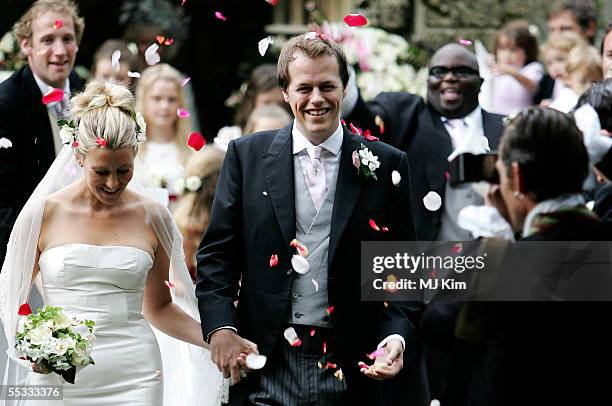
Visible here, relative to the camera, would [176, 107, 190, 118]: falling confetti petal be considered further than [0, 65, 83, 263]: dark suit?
Yes

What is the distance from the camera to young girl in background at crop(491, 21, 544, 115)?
9750 millimetres

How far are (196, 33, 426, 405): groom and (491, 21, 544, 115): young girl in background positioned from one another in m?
4.13

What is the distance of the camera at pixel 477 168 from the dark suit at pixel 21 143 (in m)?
2.74

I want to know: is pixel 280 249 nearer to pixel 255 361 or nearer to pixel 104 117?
pixel 255 361

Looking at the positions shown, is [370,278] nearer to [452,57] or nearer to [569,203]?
[569,203]

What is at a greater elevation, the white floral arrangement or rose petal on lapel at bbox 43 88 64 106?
the white floral arrangement

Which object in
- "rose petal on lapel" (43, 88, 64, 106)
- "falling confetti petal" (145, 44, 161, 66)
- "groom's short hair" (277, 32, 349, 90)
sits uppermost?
"falling confetti petal" (145, 44, 161, 66)

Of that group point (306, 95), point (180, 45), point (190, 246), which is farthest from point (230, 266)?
point (180, 45)

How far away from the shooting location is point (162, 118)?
952 cm

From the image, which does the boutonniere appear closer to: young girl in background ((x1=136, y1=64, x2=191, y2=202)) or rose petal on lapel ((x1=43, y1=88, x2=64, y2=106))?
rose petal on lapel ((x1=43, y1=88, x2=64, y2=106))

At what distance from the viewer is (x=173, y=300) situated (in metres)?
6.62

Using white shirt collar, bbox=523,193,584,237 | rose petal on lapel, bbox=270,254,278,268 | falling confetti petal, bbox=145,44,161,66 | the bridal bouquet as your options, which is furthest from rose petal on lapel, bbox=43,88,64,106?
white shirt collar, bbox=523,193,584,237

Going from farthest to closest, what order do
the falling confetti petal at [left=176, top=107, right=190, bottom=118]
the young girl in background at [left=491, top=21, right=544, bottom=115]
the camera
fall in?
the young girl in background at [left=491, top=21, right=544, bottom=115] < the falling confetti petal at [left=176, top=107, right=190, bottom=118] < the camera

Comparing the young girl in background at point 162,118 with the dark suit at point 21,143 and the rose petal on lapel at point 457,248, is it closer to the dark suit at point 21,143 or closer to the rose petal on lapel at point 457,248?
the dark suit at point 21,143
